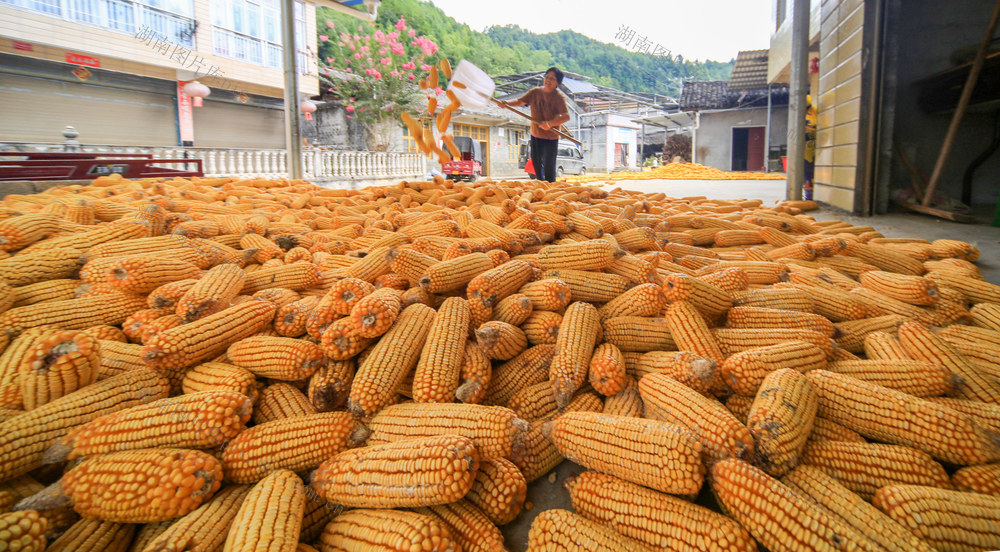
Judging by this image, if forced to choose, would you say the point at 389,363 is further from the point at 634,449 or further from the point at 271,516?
the point at 634,449

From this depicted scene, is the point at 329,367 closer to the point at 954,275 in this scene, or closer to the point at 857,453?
the point at 857,453

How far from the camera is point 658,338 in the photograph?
2.03 meters

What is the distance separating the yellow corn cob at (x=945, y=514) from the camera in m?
1.19

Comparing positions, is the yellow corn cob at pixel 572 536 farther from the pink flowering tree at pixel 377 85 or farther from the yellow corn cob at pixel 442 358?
the pink flowering tree at pixel 377 85

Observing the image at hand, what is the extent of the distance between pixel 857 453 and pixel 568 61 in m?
31.5

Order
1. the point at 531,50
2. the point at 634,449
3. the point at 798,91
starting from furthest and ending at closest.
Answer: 1. the point at 531,50
2. the point at 798,91
3. the point at 634,449

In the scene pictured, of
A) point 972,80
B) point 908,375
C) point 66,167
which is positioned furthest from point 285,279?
point 66,167

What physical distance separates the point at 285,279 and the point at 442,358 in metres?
1.38

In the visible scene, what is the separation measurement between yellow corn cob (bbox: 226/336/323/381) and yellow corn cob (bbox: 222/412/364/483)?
0.27m

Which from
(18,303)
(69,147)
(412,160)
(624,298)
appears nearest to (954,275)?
(624,298)

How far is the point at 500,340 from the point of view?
77.0 inches

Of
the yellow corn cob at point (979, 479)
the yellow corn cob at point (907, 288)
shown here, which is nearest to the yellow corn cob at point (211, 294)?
the yellow corn cob at point (979, 479)

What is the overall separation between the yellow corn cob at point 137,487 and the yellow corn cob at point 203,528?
34 millimetres

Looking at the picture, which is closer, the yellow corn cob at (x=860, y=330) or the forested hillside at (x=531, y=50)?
the yellow corn cob at (x=860, y=330)
